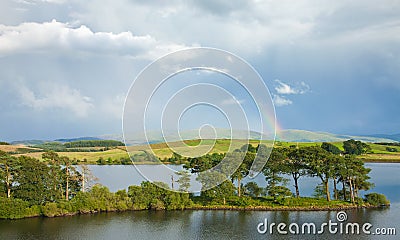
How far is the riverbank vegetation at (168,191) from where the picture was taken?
26.8 meters

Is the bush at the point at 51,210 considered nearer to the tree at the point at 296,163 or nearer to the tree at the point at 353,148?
the tree at the point at 296,163

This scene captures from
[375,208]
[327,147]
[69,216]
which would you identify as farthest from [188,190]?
[327,147]

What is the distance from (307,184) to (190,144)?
28289 millimetres

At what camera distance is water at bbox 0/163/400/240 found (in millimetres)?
21516

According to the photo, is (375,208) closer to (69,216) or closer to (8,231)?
(69,216)

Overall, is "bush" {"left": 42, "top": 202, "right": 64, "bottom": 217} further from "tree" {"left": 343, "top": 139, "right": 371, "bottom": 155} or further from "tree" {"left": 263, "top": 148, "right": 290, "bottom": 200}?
"tree" {"left": 343, "top": 139, "right": 371, "bottom": 155}

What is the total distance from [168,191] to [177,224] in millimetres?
4641

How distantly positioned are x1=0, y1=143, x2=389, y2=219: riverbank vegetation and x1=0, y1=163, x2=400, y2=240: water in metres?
1.04

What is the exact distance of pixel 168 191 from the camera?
2866 centimetres

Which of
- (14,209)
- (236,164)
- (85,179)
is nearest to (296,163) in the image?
(236,164)

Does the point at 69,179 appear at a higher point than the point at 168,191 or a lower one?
higher

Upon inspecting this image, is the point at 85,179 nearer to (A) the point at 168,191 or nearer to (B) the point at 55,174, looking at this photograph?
(B) the point at 55,174

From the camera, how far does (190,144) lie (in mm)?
18062

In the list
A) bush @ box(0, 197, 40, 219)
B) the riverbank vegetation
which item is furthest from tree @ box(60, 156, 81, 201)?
bush @ box(0, 197, 40, 219)
